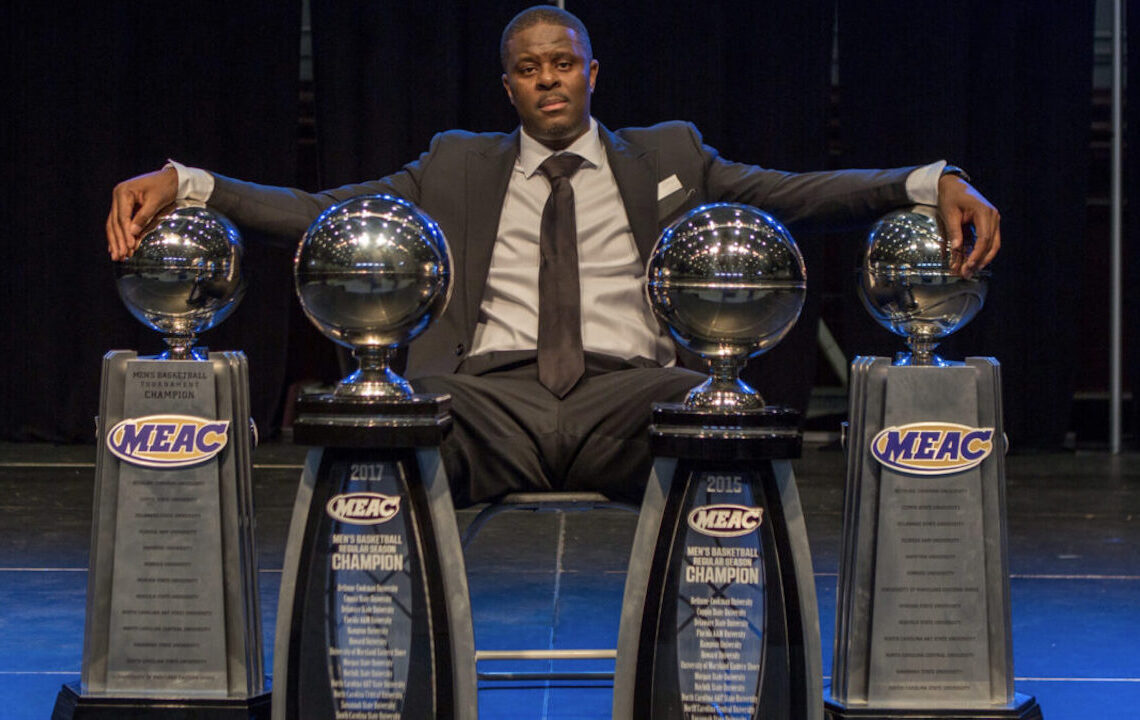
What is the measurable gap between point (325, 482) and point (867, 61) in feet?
14.6

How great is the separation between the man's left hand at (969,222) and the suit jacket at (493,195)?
247mm

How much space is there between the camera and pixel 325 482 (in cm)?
170

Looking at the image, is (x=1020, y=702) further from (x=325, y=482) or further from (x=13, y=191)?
(x=13, y=191)

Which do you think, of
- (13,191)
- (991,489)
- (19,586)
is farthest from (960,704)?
(13,191)

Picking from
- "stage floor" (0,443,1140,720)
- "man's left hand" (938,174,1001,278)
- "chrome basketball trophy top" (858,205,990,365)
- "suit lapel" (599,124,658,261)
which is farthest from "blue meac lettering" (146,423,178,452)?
"man's left hand" (938,174,1001,278)

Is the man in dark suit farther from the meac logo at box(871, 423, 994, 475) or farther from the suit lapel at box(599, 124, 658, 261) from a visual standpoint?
the meac logo at box(871, 423, 994, 475)

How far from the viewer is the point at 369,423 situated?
165 centimetres

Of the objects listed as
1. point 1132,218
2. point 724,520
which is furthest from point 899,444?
point 1132,218

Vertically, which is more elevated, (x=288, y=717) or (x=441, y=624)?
(x=441, y=624)

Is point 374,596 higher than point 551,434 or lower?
lower

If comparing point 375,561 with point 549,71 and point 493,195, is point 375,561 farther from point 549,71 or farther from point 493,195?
point 549,71

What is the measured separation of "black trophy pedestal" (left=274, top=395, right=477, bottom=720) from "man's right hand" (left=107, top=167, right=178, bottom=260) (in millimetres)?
432

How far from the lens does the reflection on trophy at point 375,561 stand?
1684mm

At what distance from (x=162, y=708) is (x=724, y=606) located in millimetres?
790
